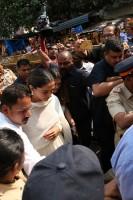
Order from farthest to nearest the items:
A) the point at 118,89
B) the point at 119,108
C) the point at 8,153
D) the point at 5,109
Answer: the point at 118,89 → the point at 119,108 → the point at 5,109 → the point at 8,153

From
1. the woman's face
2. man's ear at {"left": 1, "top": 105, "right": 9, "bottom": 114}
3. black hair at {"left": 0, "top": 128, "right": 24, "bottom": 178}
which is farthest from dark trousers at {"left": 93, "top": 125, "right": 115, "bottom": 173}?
black hair at {"left": 0, "top": 128, "right": 24, "bottom": 178}

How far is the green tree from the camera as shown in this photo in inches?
906

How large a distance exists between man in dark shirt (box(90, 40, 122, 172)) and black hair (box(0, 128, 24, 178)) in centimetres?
176

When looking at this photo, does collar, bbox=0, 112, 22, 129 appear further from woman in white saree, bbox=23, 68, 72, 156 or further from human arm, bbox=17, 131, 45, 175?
woman in white saree, bbox=23, 68, 72, 156

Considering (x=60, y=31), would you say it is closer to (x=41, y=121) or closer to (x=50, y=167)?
(x=41, y=121)

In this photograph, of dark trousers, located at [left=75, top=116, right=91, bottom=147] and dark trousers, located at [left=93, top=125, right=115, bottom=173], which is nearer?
dark trousers, located at [left=93, top=125, right=115, bottom=173]

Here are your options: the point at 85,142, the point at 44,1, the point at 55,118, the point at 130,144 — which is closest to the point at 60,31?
the point at 44,1

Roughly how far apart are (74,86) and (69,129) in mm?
1333

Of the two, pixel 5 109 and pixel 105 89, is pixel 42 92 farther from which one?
pixel 5 109

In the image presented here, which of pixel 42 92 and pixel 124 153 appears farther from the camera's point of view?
pixel 42 92

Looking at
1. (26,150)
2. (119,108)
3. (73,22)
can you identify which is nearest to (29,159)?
(26,150)

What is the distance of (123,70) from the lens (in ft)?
12.3

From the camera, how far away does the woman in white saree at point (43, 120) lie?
395cm

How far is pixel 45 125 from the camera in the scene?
4.01 meters
